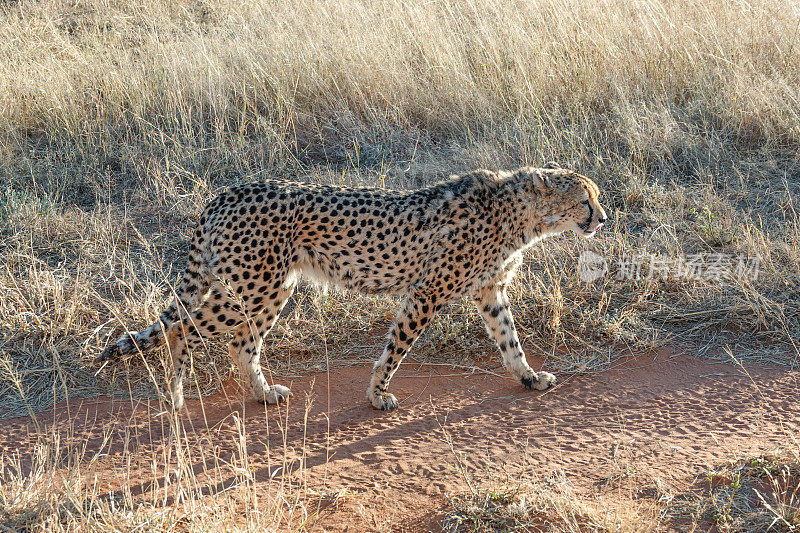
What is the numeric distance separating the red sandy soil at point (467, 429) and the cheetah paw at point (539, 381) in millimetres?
42

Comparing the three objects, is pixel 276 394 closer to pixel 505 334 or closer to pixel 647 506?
pixel 505 334

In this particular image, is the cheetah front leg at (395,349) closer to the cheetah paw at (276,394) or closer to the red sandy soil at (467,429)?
the red sandy soil at (467,429)

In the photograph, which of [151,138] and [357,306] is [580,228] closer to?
[357,306]

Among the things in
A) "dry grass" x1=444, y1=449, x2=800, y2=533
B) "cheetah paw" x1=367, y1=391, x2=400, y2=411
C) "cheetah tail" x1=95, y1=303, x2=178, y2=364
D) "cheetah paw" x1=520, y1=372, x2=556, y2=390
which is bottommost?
"cheetah paw" x1=520, y1=372, x2=556, y2=390

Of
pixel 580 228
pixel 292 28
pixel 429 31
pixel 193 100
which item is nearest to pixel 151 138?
pixel 193 100

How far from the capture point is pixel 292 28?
708cm

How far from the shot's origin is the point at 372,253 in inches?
147

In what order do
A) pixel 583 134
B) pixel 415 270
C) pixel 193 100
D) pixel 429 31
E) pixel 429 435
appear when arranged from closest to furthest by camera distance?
1. pixel 429 435
2. pixel 415 270
3. pixel 583 134
4. pixel 193 100
5. pixel 429 31

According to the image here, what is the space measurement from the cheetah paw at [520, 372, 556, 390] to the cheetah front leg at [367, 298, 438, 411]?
60cm

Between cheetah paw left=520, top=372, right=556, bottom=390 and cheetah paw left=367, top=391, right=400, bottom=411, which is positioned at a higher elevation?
cheetah paw left=367, top=391, right=400, bottom=411

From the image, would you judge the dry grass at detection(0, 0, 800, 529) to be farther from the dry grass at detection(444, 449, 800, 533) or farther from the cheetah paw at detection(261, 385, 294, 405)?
the dry grass at detection(444, 449, 800, 533)

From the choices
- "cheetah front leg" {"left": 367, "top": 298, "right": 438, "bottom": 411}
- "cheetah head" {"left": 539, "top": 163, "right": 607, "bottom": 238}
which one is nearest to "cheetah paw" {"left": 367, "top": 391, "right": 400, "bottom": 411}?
"cheetah front leg" {"left": 367, "top": 298, "right": 438, "bottom": 411}

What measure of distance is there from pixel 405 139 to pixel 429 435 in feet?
10.3

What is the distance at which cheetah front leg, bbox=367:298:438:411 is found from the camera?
3.73m
